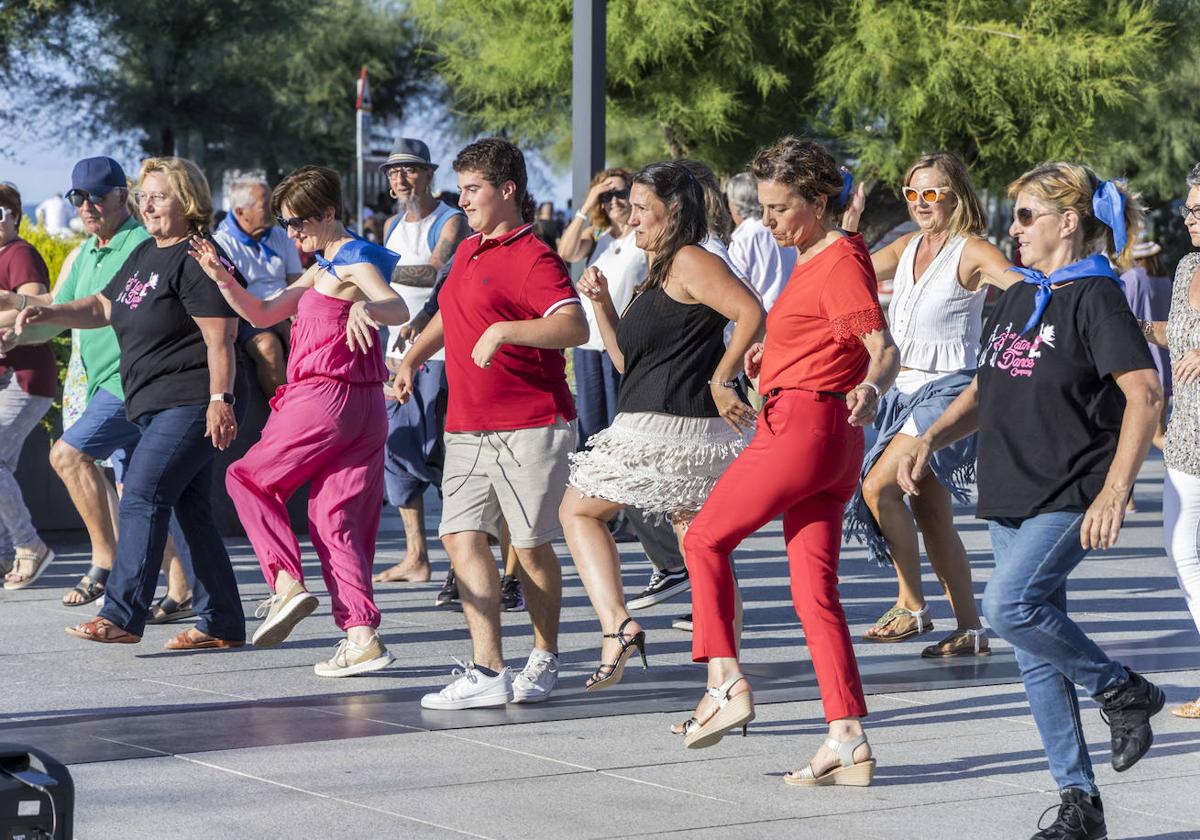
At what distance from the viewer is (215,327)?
274 inches

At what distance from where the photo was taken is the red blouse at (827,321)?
5.06m

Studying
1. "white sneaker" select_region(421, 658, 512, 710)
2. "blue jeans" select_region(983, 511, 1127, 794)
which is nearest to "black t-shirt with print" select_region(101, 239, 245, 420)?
"white sneaker" select_region(421, 658, 512, 710)

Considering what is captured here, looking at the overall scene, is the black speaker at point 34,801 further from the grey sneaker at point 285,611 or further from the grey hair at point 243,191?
the grey hair at point 243,191

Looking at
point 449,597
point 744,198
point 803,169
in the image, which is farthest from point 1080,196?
point 744,198

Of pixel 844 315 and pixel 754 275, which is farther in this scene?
pixel 754 275

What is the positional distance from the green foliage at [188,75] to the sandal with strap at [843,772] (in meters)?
28.7

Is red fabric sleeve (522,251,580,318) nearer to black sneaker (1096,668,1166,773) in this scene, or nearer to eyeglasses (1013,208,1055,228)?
eyeglasses (1013,208,1055,228)

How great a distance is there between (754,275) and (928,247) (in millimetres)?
2286

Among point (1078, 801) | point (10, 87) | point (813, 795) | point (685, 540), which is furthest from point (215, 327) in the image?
point (10, 87)

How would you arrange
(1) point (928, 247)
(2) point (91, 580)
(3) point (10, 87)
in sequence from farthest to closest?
(3) point (10, 87) → (2) point (91, 580) → (1) point (928, 247)

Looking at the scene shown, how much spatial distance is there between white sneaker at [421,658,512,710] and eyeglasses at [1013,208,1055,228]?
7.76ft

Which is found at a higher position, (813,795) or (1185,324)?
(1185,324)

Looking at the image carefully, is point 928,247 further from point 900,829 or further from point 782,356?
point 900,829

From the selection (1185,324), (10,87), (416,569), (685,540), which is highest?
(10,87)
